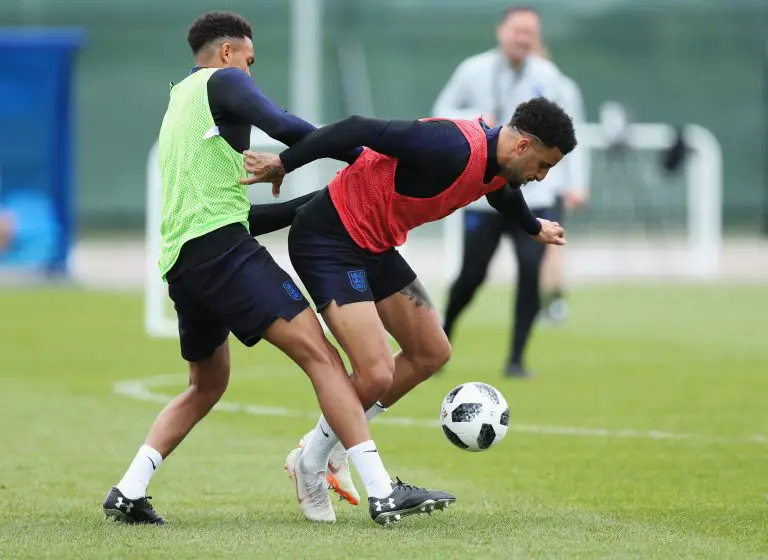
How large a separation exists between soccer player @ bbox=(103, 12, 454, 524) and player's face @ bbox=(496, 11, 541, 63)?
581 cm

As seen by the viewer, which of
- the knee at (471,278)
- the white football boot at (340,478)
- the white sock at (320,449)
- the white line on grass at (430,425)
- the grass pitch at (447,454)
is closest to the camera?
the grass pitch at (447,454)

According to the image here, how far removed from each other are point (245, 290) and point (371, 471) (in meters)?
0.88

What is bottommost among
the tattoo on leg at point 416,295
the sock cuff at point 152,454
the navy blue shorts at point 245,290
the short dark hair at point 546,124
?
the sock cuff at point 152,454

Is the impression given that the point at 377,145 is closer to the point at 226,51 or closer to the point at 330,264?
the point at 330,264

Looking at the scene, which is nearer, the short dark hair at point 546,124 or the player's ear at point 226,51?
the short dark hair at point 546,124

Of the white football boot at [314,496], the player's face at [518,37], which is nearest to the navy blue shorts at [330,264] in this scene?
the white football boot at [314,496]

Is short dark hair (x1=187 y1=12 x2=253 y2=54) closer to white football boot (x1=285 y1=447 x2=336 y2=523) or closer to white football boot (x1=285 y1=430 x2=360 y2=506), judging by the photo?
white football boot (x1=285 y1=430 x2=360 y2=506)

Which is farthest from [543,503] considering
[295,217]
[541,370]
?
[541,370]

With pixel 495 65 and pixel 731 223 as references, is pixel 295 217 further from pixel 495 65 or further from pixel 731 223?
pixel 731 223

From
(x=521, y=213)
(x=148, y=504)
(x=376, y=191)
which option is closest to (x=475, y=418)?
(x=521, y=213)

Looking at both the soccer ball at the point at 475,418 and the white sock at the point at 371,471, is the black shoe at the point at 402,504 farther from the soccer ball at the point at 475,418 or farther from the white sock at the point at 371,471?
the soccer ball at the point at 475,418

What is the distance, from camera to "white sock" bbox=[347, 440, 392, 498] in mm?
6270

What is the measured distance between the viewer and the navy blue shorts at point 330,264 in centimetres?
658

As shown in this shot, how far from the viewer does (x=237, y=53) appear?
21.9 ft
